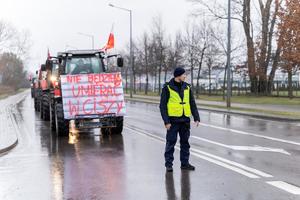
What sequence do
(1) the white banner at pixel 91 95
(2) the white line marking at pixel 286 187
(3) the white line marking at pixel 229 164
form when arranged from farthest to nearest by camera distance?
(1) the white banner at pixel 91 95 → (3) the white line marking at pixel 229 164 → (2) the white line marking at pixel 286 187

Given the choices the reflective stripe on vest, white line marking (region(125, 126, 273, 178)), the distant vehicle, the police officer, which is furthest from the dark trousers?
the distant vehicle

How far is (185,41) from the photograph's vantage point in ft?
165

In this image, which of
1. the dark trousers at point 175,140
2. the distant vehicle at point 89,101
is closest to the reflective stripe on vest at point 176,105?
the dark trousers at point 175,140

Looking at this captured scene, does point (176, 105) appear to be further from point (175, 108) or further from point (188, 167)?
point (188, 167)

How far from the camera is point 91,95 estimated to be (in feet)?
48.4

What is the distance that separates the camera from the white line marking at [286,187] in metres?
7.36

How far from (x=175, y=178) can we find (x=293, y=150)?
4.59 metres

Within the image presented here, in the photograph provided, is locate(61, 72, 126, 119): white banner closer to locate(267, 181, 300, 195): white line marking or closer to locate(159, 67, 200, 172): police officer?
locate(159, 67, 200, 172): police officer

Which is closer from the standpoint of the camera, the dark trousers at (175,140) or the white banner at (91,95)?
the dark trousers at (175,140)

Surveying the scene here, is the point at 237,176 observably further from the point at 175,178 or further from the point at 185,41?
the point at 185,41

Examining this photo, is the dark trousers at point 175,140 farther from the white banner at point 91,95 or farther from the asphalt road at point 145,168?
the white banner at point 91,95

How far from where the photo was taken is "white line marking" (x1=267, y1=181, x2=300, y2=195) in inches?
290

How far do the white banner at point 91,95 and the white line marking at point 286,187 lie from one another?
7.58 m

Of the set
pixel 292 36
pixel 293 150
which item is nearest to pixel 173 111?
pixel 293 150
